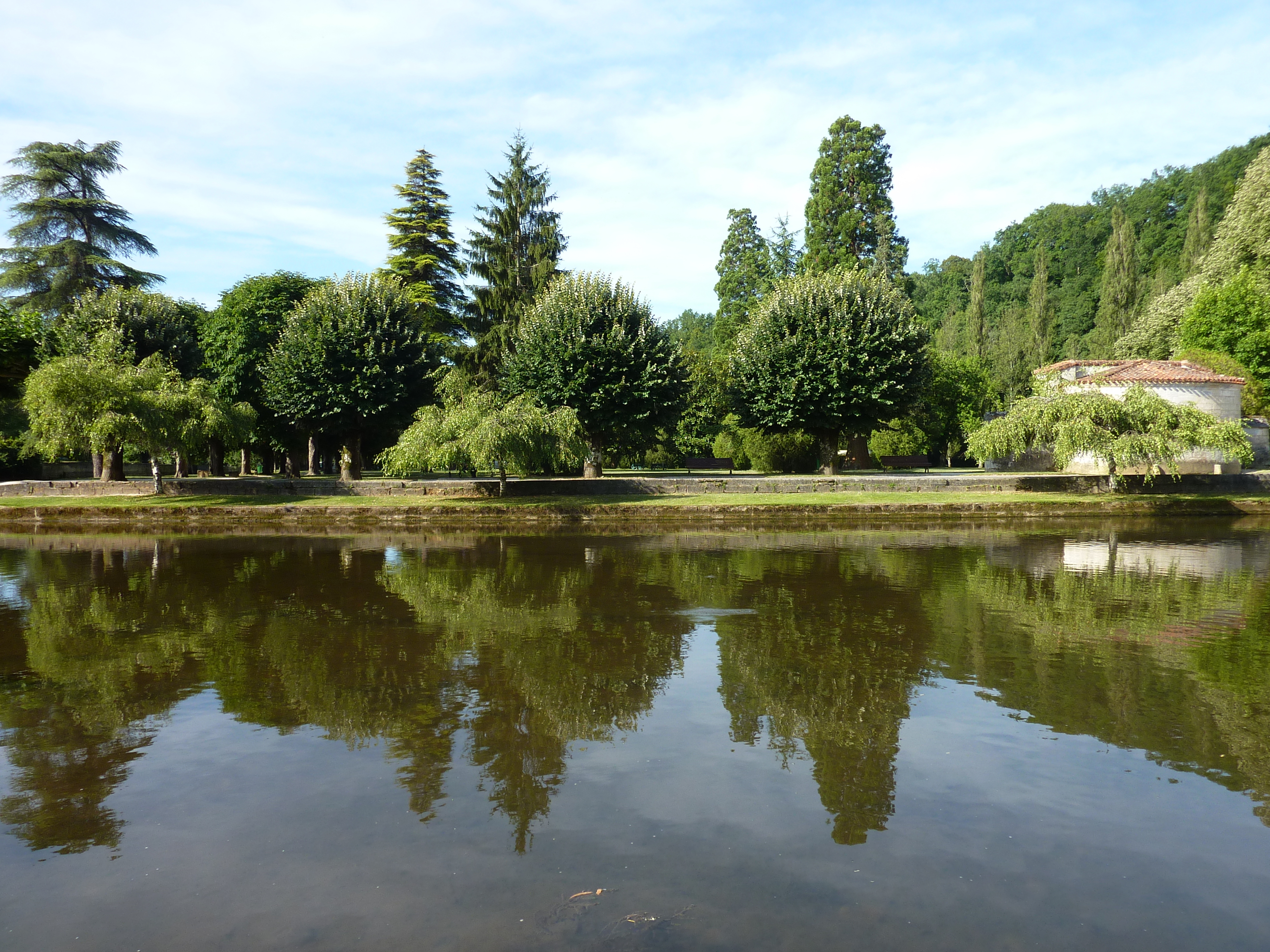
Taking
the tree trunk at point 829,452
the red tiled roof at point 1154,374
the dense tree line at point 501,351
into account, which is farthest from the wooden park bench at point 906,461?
the tree trunk at point 829,452

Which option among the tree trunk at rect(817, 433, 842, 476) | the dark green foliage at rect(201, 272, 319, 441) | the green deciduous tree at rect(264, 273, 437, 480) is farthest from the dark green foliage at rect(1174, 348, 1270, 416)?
the dark green foliage at rect(201, 272, 319, 441)

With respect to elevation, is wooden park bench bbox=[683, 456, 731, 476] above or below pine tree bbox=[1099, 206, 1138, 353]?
below

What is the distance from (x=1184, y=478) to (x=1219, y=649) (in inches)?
1103

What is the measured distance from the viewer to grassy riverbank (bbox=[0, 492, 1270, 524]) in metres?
31.6

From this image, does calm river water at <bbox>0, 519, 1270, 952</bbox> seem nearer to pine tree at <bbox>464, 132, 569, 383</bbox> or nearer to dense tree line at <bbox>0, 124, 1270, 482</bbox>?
dense tree line at <bbox>0, 124, 1270, 482</bbox>

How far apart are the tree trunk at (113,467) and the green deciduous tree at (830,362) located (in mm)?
29797

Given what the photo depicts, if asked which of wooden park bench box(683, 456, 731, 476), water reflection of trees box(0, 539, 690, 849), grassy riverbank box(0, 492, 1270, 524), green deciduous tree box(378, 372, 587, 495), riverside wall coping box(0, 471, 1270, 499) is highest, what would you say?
green deciduous tree box(378, 372, 587, 495)

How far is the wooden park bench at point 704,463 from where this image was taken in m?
64.5

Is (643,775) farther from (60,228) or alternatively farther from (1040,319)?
(1040,319)

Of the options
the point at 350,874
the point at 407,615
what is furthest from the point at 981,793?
the point at 407,615

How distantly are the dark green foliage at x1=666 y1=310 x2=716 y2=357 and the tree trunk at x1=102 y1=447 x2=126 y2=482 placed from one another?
2704 centimetres

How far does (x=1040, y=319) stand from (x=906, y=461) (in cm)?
2033

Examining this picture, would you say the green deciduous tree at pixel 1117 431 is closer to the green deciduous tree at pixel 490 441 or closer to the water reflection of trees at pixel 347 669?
the green deciduous tree at pixel 490 441

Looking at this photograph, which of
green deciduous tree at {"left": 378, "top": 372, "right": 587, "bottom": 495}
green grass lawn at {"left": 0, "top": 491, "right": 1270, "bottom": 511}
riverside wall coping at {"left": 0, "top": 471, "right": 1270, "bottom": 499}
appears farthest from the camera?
riverside wall coping at {"left": 0, "top": 471, "right": 1270, "bottom": 499}
